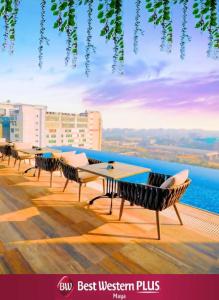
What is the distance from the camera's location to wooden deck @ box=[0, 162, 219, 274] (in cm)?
214

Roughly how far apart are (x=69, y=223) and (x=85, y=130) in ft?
152

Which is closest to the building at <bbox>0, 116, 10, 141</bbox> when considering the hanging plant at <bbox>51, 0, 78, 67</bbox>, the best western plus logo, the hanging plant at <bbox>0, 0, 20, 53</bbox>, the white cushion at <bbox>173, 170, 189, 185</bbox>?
the white cushion at <bbox>173, 170, 189, 185</bbox>

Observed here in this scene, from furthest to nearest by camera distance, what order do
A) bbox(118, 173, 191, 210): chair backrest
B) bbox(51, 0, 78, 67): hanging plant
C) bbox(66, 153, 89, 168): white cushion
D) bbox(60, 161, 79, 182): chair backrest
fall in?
bbox(66, 153, 89, 168): white cushion, bbox(60, 161, 79, 182): chair backrest, bbox(118, 173, 191, 210): chair backrest, bbox(51, 0, 78, 67): hanging plant

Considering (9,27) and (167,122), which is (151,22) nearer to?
(9,27)

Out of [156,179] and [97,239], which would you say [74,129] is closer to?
[156,179]

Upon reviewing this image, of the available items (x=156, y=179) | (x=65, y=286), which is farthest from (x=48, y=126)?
(x=65, y=286)

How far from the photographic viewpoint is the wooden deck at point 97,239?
2.14 m

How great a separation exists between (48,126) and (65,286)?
133ft

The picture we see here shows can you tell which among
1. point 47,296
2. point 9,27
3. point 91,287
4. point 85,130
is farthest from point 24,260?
point 85,130

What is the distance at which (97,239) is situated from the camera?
2656mm

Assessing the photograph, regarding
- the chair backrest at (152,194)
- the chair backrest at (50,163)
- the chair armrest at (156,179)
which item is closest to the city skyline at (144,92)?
the chair backrest at (152,194)

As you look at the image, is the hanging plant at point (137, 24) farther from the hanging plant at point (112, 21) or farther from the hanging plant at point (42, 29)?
the hanging plant at point (42, 29)

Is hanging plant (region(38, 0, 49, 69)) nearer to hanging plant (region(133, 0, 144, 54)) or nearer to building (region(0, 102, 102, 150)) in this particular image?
hanging plant (region(133, 0, 144, 54))

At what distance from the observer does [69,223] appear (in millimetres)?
3094
